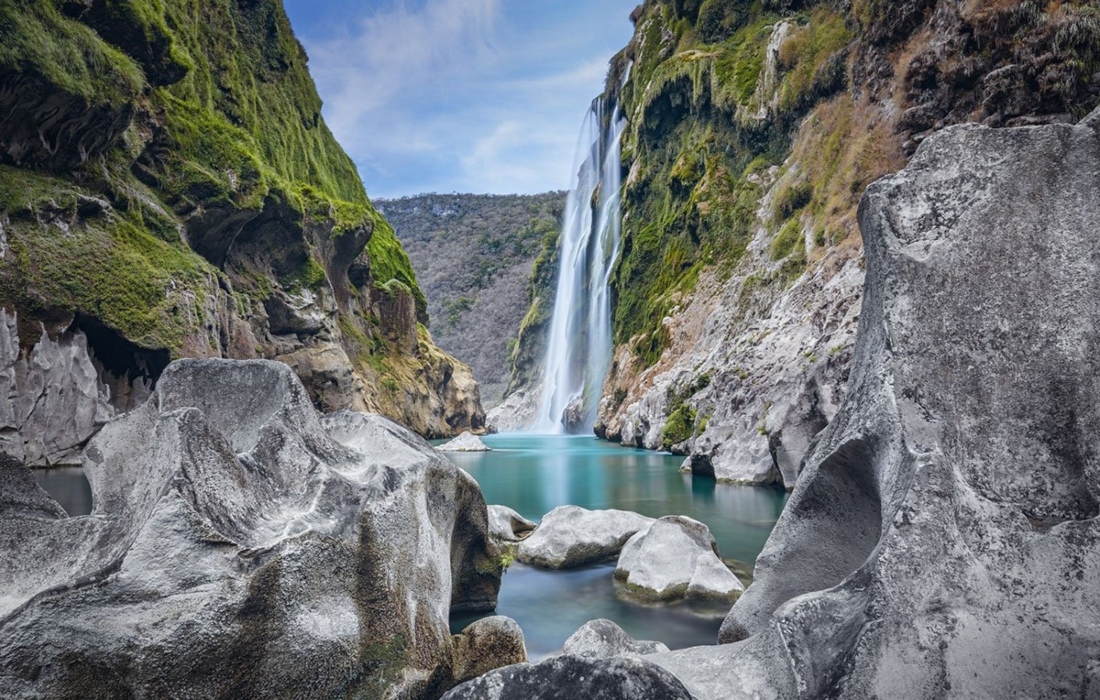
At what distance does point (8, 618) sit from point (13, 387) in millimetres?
20435

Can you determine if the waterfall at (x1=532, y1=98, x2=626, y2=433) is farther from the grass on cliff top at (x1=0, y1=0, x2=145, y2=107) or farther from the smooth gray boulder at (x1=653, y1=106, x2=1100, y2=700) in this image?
the smooth gray boulder at (x1=653, y1=106, x2=1100, y2=700)

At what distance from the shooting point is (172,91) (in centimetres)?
3272

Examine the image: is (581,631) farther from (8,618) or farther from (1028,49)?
(1028,49)

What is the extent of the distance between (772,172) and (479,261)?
90.8 metres

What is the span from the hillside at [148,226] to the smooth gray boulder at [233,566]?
18.9 metres

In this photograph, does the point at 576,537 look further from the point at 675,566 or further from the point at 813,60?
→ the point at 813,60

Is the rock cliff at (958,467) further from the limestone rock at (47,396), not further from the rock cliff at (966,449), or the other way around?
the limestone rock at (47,396)

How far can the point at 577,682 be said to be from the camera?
102 inches

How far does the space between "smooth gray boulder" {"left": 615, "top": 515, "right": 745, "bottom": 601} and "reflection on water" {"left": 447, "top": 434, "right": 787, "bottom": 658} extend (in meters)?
0.26

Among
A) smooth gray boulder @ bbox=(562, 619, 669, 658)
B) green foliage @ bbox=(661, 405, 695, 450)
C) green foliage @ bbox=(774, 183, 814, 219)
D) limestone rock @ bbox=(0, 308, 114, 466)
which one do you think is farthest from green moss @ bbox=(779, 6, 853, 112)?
limestone rock @ bbox=(0, 308, 114, 466)

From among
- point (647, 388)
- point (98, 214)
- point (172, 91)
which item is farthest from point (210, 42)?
point (647, 388)

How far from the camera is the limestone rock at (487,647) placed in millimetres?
4367

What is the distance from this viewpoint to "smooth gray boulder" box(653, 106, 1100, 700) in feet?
8.52

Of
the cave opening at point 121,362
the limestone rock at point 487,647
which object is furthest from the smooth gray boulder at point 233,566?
the cave opening at point 121,362
